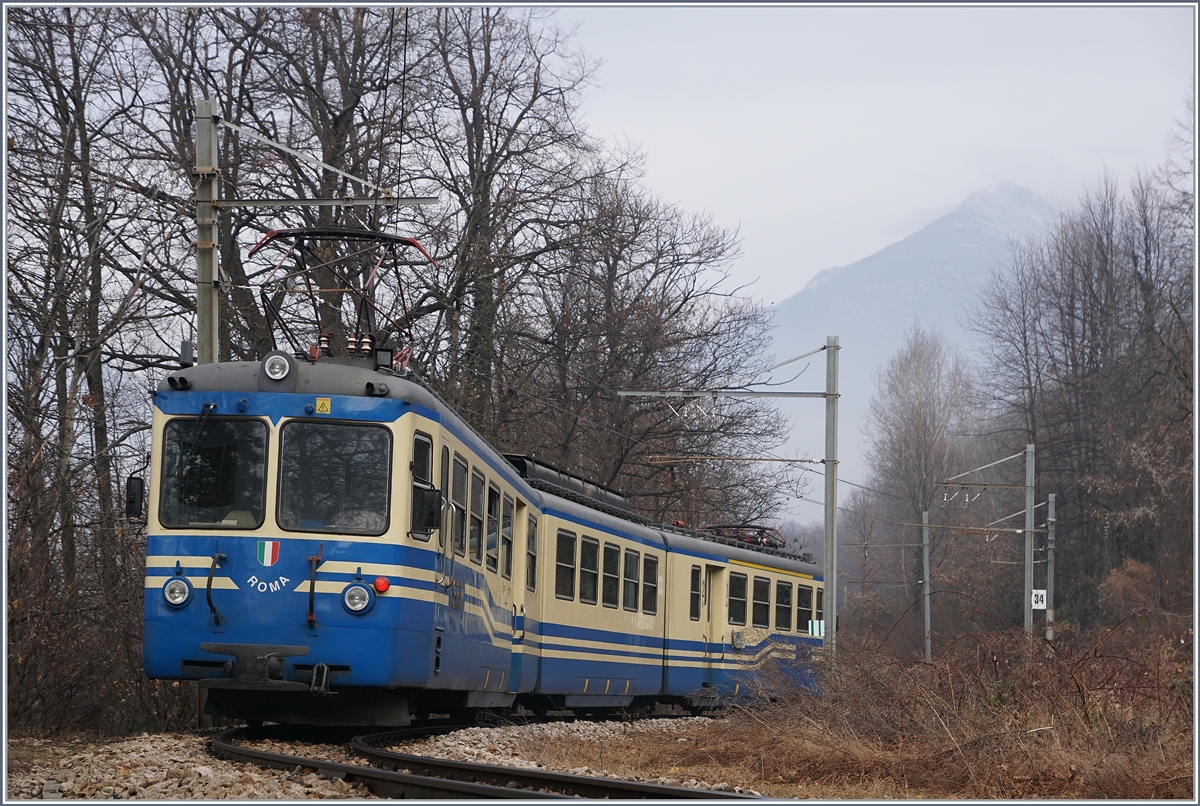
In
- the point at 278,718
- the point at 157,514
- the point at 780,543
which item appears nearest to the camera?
the point at 157,514

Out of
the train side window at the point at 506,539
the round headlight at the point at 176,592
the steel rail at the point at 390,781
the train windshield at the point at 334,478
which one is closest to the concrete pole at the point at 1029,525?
the train side window at the point at 506,539

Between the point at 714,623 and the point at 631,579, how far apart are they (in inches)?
126

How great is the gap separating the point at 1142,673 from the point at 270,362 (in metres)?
7.16

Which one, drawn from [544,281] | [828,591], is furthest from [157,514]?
[544,281]

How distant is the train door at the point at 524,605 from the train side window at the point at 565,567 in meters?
0.68

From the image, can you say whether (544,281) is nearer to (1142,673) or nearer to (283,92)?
(283,92)

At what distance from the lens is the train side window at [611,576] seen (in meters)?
18.0

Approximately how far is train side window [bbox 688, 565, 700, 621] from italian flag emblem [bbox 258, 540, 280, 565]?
1069cm

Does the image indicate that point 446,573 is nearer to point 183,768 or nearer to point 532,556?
point 183,768

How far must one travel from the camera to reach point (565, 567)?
659 inches

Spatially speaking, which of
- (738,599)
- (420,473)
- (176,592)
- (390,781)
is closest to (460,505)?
(420,473)

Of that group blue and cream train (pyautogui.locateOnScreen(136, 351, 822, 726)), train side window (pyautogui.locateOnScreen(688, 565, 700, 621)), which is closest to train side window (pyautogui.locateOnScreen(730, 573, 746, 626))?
train side window (pyautogui.locateOnScreen(688, 565, 700, 621))

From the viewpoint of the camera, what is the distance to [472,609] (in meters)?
12.9

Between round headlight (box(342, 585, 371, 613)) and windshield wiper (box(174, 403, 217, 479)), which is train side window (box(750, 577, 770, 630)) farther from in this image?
windshield wiper (box(174, 403, 217, 479))
